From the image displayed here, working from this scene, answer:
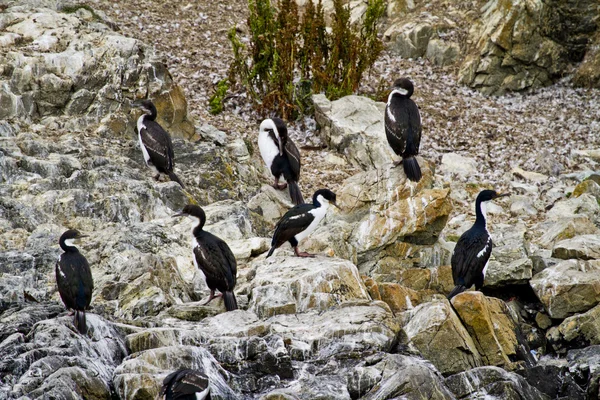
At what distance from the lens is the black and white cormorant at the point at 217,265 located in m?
8.82

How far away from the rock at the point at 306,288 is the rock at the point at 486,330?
3.72 feet

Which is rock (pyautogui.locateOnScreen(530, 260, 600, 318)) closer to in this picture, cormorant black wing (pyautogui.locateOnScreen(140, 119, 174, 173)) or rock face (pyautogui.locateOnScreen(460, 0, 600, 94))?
cormorant black wing (pyautogui.locateOnScreen(140, 119, 174, 173))

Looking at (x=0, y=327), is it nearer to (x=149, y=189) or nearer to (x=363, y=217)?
(x=149, y=189)

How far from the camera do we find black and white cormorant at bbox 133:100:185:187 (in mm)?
12281

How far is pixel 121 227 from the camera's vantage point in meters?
11.0

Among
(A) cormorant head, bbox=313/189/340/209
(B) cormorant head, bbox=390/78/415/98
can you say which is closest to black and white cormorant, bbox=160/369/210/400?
(A) cormorant head, bbox=313/189/340/209

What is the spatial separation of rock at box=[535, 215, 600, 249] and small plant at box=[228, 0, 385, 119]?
5706 millimetres

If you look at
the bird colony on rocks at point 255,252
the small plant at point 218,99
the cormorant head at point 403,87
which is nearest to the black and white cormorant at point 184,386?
the bird colony on rocks at point 255,252

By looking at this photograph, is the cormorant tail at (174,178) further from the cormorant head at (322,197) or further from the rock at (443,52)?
the rock at (443,52)

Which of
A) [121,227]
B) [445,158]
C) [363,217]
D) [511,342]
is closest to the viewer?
[511,342]

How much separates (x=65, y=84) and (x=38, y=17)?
1.97 m

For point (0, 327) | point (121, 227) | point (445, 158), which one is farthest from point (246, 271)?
point (445, 158)

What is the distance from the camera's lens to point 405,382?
6.97 metres

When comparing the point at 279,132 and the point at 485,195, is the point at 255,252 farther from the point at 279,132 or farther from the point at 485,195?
the point at 485,195
